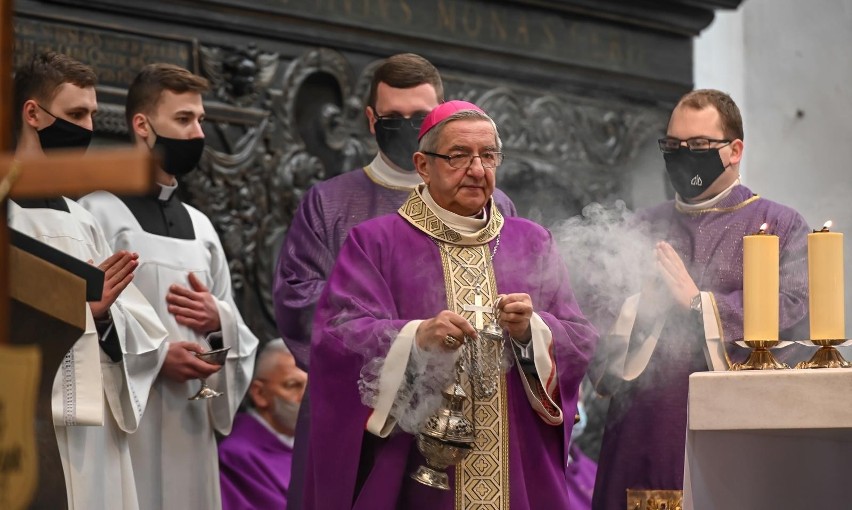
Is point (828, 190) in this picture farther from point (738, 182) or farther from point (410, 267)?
point (410, 267)

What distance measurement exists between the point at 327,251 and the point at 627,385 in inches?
52.7

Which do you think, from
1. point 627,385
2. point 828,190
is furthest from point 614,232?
point 828,190

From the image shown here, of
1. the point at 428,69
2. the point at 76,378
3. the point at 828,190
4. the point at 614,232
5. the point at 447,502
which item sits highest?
the point at 828,190

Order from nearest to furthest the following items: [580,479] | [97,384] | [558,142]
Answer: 1. [97,384]
2. [580,479]
3. [558,142]

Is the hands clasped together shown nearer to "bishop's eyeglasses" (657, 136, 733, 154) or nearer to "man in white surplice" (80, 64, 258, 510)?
"bishop's eyeglasses" (657, 136, 733, 154)

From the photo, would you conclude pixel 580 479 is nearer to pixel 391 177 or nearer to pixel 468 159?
pixel 391 177

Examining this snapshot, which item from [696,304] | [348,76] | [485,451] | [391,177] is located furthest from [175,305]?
[348,76]

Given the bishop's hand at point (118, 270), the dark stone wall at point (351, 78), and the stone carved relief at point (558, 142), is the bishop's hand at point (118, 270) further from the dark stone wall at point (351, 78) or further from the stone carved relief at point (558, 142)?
the stone carved relief at point (558, 142)

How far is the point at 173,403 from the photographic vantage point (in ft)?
20.5

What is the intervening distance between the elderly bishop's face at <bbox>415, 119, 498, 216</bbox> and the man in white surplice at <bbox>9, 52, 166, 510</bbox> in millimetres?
1262

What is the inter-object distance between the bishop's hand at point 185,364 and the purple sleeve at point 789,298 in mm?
2080

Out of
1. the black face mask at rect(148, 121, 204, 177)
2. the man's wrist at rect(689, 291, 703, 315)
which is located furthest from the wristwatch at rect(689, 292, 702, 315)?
the black face mask at rect(148, 121, 204, 177)

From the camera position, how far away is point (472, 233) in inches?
200

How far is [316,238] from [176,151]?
828mm
